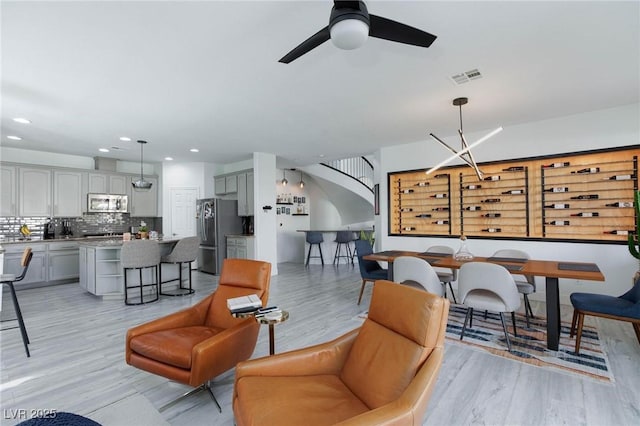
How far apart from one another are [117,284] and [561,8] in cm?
618

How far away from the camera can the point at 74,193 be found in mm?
6371

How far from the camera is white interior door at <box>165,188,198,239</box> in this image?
764 centimetres

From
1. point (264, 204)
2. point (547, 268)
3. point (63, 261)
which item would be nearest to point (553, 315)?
point (547, 268)

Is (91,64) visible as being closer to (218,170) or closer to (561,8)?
(561,8)

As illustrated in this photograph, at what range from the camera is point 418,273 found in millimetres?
3334

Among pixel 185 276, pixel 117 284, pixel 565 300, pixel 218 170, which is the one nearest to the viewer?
pixel 565 300

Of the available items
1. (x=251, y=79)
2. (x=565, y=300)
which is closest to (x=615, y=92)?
(x=565, y=300)

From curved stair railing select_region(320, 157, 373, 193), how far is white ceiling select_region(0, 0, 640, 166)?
3941 mm

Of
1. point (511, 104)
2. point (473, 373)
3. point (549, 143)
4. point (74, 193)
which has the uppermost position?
point (511, 104)

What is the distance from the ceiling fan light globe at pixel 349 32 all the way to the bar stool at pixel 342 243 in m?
6.33

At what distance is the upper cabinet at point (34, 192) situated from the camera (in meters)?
5.80

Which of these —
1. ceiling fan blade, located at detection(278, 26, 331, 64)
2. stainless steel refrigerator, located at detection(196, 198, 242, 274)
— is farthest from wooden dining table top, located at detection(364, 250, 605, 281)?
stainless steel refrigerator, located at detection(196, 198, 242, 274)

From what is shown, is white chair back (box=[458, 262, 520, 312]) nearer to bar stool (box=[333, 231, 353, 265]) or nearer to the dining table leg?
the dining table leg

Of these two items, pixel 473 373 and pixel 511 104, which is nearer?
pixel 473 373
